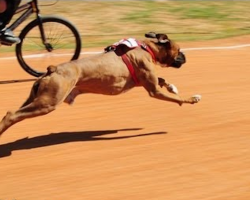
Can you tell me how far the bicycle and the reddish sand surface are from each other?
0.76 meters

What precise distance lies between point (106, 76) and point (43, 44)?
4.02m

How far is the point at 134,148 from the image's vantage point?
789 centimetres

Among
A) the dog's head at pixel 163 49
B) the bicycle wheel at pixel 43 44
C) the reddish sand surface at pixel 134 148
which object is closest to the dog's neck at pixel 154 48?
the dog's head at pixel 163 49

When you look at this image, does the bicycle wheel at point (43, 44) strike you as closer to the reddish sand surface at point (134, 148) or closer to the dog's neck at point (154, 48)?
the reddish sand surface at point (134, 148)

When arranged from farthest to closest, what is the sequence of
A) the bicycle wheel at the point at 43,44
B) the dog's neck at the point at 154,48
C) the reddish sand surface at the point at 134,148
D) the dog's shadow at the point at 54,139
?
the bicycle wheel at the point at 43,44 → the dog's neck at the point at 154,48 → the dog's shadow at the point at 54,139 → the reddish sand surface at the point at 134,148

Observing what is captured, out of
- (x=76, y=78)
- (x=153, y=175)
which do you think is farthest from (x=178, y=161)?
(x=76, y=78)

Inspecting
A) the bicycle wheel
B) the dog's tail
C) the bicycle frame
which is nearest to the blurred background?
the bicycle wheel

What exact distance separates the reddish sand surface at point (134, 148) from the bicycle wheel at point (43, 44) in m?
0.74

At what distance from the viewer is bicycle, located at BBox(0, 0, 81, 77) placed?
11664mm

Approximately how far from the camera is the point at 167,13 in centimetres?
1934

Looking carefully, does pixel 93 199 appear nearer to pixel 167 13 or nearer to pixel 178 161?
pixel 178 161

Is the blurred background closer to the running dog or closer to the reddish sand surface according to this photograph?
the reddish sand surface

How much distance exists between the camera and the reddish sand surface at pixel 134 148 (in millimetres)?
6578

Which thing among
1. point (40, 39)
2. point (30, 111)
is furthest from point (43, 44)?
point (30, 111)
